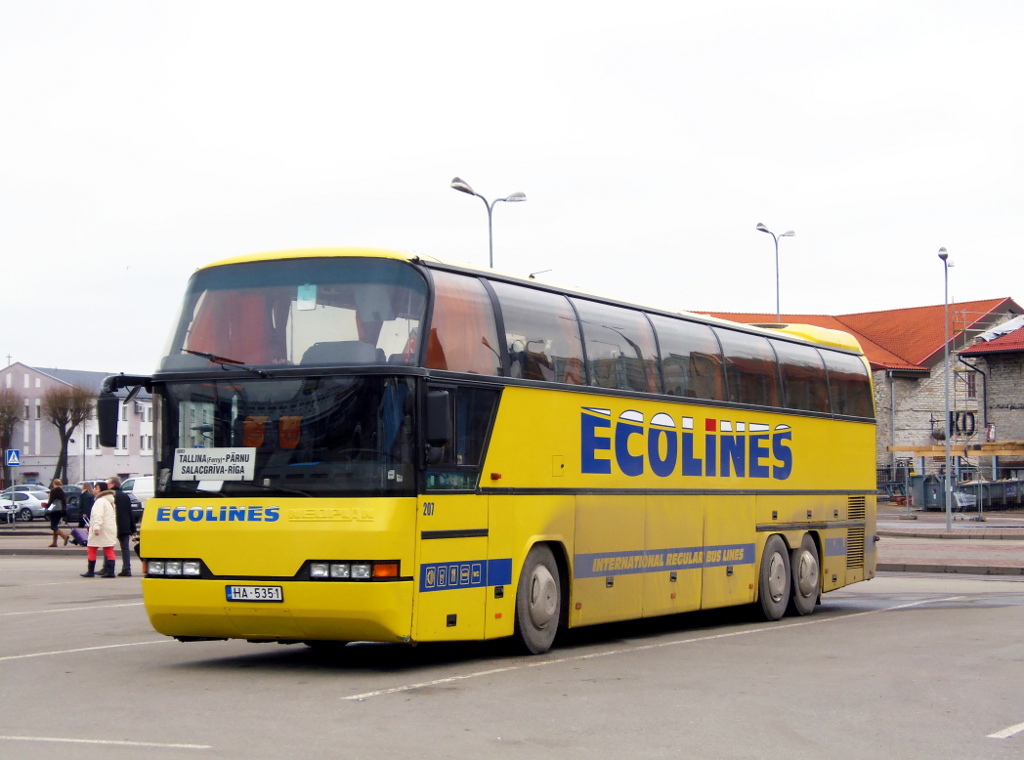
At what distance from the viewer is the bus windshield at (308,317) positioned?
11.5 meters

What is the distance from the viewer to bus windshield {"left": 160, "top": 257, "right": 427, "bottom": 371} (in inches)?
451

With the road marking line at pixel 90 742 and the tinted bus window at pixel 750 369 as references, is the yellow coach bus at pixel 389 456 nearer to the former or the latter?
the tinted bus window at pixel 750 369

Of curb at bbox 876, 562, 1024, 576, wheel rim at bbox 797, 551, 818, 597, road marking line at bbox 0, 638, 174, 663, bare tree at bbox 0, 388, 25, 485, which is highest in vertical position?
bare tree at bbox 0, 388, 25, 485

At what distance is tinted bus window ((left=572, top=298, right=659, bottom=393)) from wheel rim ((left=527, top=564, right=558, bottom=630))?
213cm

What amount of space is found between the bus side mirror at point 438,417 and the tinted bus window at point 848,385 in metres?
9.88

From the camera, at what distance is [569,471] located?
44.9 feet

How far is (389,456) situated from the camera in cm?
1123

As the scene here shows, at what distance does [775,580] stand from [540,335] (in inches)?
256

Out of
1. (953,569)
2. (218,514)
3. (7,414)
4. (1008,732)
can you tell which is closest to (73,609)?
(218,514)

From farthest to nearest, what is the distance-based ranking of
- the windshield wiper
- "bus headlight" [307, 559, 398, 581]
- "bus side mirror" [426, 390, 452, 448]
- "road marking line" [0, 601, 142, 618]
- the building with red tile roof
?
the building with red tile roof < "road marking line" [0, 601, 142, 618] < the windshield wiper < "bus side mirror" [426, 390, 452, 448] < "bus headlight" [307, 559, 398, 581]

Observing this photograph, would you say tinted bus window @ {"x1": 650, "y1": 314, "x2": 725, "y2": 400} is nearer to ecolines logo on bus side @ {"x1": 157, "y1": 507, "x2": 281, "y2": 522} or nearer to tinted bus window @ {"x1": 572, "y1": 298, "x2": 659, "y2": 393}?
tinted bus window @ {"x1": 572, "y1": 298, "x2": 659, "y2": 393}

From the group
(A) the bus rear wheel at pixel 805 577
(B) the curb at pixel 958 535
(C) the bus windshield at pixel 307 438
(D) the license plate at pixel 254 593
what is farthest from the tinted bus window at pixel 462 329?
(B) the curb at pixel 958 535

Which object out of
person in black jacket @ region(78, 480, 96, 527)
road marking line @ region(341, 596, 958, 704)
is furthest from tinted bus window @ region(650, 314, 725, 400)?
person in black jacket @ region(78, 480, 96, 527)

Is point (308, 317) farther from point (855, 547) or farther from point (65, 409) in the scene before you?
point (65, 409)
